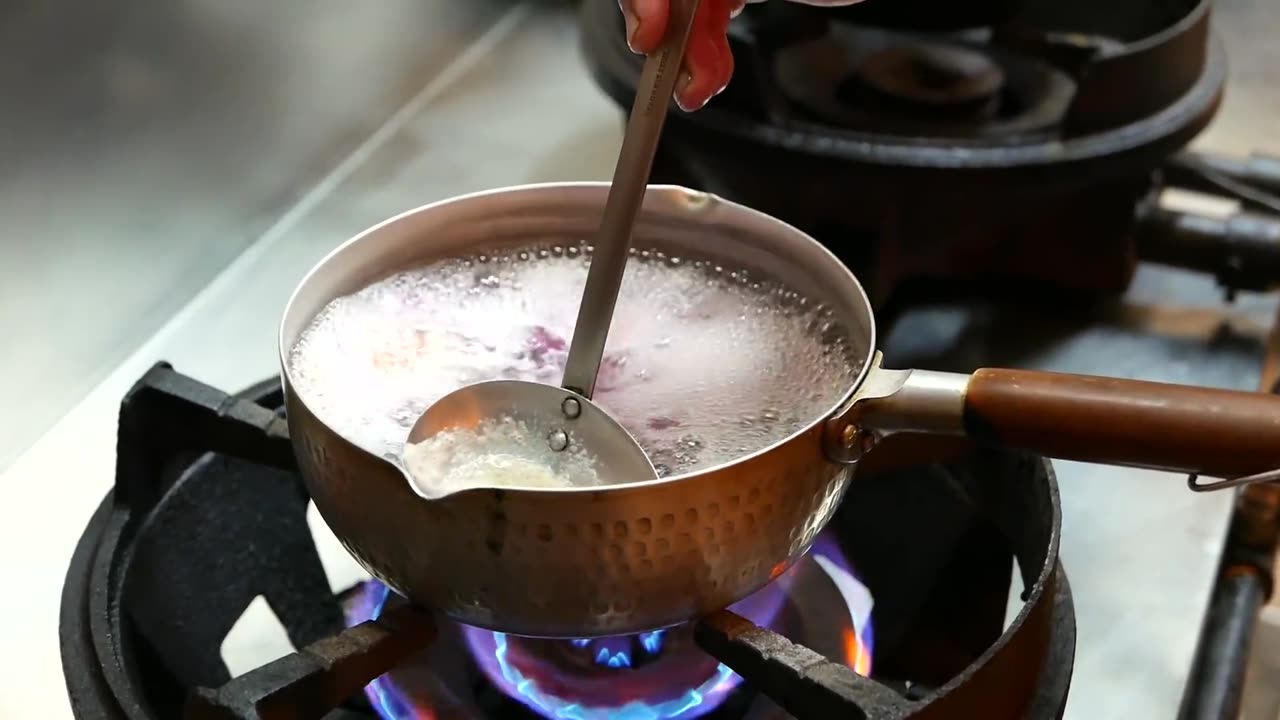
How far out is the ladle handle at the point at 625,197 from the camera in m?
0.47

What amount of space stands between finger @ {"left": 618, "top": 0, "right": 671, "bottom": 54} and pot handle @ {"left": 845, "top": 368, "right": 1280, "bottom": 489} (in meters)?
0.17

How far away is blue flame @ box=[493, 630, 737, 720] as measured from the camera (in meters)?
0.52

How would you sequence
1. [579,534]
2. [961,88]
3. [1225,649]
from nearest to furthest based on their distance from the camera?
[579,534]
[1225,649]
[961,88]

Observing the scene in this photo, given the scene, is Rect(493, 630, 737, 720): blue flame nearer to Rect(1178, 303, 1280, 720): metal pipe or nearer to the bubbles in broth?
the bubbles in broth

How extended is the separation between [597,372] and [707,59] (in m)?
0.16

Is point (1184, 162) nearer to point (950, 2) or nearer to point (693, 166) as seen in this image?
point (950, 2)

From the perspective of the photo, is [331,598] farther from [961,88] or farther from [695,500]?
[961,88]

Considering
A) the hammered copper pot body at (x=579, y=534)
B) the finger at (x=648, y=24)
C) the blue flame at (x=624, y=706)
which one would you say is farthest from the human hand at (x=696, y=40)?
the blue flame at (x=624, y=706)

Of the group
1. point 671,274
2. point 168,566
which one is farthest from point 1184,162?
point 168,566

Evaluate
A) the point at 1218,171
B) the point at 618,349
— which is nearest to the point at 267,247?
the point at 618,349

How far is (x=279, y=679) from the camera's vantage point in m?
0.41

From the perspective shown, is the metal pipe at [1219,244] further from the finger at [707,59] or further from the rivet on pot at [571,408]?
A: the rivet on pot at [571,408]

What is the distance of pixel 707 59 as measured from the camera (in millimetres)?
540

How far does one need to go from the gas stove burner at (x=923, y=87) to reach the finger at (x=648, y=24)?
1.18 feet
